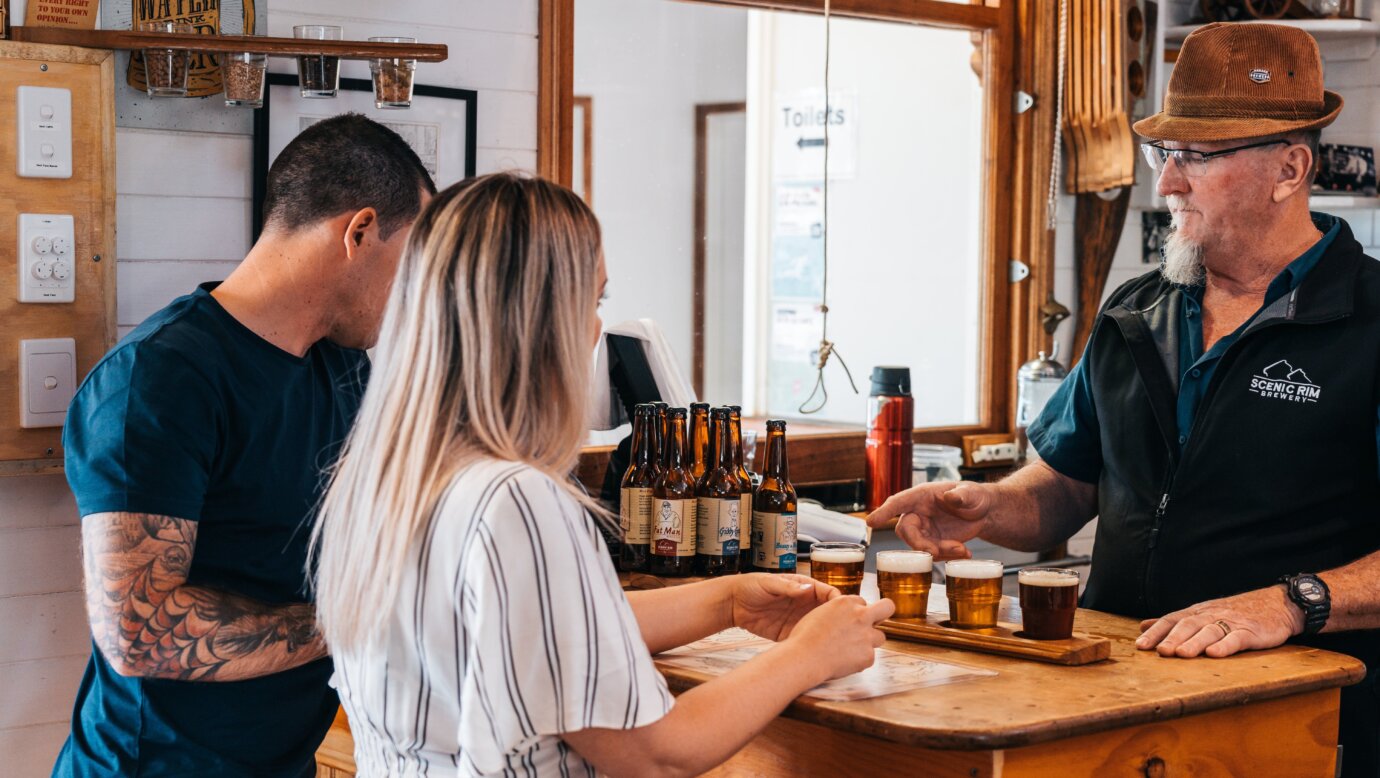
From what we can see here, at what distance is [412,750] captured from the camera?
4.96 ft

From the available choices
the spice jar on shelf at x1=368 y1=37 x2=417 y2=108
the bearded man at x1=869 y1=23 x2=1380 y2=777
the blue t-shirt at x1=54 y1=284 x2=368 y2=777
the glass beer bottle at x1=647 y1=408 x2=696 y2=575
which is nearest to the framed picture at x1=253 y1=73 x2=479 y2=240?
the spice jar on shelf at x1=368 y1=37 x2=417 y2=108

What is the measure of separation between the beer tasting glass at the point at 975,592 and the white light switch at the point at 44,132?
1830 mm

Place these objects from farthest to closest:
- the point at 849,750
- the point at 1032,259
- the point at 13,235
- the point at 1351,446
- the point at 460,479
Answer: the point at 1032,259 < the point at 13,235 < the point at 1351,446 < the point at 849,750 < the point at 460,479

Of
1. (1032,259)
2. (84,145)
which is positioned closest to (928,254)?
(1032,259)

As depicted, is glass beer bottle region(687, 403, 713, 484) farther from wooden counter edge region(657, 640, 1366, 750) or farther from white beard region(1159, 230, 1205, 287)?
white beard region(1159, 230, 1205, 287)

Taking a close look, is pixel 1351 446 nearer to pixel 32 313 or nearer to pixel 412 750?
pixel 412 750

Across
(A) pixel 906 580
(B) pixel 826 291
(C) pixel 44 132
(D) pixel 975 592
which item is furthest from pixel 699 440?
(B) pixel 826 291

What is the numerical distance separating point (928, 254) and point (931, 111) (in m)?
0.43

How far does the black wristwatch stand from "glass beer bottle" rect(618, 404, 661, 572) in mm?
1073

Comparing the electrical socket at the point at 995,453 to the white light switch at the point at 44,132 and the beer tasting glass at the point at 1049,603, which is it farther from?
the white light switch at the point at 44,132

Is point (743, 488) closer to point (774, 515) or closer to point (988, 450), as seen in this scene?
point (774, 515)

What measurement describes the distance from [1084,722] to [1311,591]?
66 cm

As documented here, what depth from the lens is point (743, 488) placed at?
2594 millimetres

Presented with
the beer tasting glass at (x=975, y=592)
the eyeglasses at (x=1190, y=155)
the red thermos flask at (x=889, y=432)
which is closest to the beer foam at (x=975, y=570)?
the beer tasting glass at (x=975, y=592)
